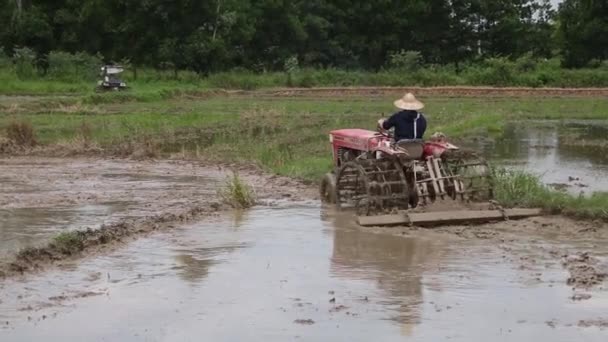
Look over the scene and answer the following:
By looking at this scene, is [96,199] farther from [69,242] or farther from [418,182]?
[418,182]

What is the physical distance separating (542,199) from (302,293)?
493cm

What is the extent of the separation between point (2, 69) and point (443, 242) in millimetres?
35772

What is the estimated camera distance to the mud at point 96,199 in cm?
1012

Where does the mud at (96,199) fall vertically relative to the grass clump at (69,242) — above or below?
below

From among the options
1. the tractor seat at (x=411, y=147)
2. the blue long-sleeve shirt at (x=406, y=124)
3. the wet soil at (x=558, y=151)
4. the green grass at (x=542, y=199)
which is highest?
the blue long-sleeve shirt at (x=406, y=124)

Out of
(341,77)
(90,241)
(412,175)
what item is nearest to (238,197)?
(412,175)

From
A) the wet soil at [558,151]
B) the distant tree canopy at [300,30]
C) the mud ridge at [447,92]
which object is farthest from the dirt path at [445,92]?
the wet soil at [558,151]

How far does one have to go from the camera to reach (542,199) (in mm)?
12047

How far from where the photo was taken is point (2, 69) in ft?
139

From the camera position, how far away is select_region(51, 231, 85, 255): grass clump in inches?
384

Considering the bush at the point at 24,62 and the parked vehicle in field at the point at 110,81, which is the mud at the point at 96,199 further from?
the bush at the point at 24,62

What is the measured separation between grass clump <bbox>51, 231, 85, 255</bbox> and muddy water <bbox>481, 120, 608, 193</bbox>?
770 centimetres

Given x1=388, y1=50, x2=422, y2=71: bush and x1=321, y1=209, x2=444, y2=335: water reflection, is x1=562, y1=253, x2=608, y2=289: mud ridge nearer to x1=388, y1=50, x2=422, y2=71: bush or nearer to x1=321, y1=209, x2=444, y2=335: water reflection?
x1=321, y1=209, x2=444, y2=335: water reflection

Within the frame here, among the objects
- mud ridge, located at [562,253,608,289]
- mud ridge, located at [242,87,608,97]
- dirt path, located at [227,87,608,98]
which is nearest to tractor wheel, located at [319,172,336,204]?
mud ridge, located at [562,253,608,289]
